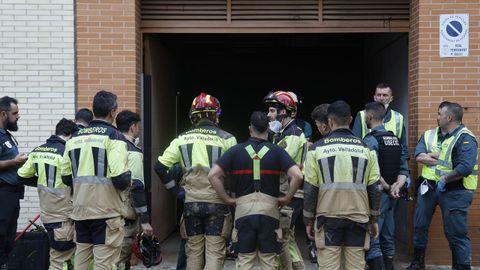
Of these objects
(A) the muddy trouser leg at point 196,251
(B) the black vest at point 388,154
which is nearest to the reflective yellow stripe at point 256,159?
(A) the muddy trouser leg at point 196,251

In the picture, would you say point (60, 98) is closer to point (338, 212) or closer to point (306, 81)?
point (338, 212)

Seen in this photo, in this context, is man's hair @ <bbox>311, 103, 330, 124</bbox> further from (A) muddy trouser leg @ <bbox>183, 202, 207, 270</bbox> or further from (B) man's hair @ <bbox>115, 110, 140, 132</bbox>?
(B) man's hair @ <bbox>115, 110, 140, 132</bbox>

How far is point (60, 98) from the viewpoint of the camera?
7.86 m

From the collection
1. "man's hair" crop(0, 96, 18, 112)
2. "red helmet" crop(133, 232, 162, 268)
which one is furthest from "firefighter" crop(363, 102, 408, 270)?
"man's hair" crop(0, 96, 18, 112)

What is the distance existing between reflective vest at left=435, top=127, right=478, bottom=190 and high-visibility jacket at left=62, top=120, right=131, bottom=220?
3.87m

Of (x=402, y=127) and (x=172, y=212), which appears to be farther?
(x=172, y=212)

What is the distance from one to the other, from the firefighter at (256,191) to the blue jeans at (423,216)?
258 centimetres

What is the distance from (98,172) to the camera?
216 inches

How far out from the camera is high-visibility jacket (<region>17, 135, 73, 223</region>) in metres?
6.18

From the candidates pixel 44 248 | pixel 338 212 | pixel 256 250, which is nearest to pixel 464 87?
pixel 338 212

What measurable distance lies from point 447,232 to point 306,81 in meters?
7.01

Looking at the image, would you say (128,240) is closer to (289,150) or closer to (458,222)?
(289,150)

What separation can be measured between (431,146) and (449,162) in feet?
1.20

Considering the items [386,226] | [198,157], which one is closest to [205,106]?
[198,157]
